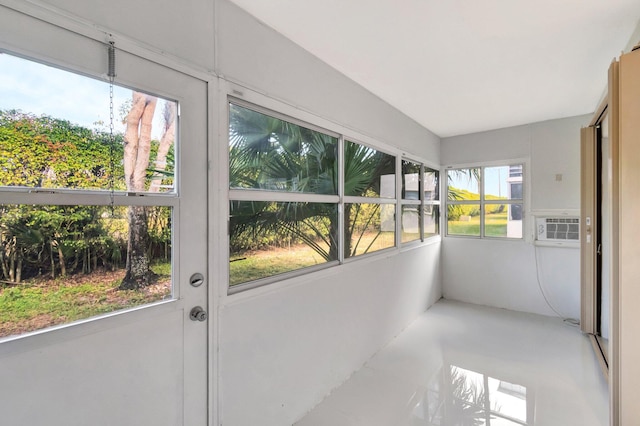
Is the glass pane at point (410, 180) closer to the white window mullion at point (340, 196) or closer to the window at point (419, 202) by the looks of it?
the window at point (419, 202)

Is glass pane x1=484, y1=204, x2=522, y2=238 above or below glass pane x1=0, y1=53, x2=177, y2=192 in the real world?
below

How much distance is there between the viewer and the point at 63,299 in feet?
3.51

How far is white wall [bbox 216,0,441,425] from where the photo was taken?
1.61 metres

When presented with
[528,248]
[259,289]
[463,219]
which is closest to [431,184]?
[463,219]

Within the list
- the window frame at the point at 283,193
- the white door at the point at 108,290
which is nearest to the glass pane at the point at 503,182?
the window frame at the point at 283,193

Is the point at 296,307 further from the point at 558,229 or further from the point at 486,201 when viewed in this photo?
the point at 558,229

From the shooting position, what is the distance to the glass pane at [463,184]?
Answer: 4457 millimetres

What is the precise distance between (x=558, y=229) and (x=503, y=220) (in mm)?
626

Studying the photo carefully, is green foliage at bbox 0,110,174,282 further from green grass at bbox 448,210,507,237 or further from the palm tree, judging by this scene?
green grass at bbox 448,210,507,237

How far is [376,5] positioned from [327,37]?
405 mm

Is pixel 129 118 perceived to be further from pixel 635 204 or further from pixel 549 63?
pixel 549 63

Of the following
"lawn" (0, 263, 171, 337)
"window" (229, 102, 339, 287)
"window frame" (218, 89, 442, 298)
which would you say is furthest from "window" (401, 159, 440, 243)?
"lawn" (0, 263, 171, 337)

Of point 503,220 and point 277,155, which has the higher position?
point 277,155

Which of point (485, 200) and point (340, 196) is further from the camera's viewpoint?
point (485, 200)
